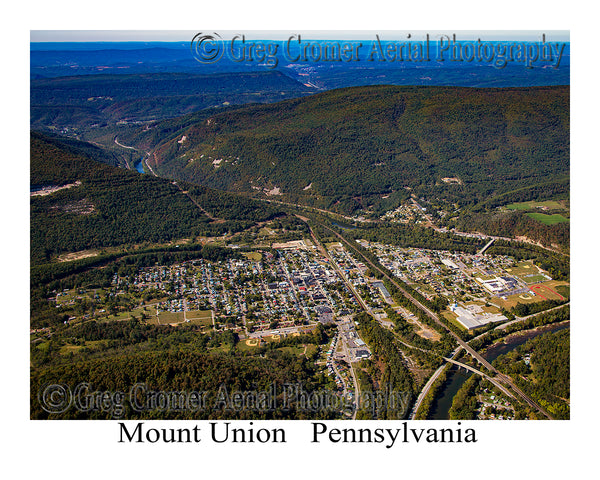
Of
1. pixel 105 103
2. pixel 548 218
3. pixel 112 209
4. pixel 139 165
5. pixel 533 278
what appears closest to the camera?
pixel 533 278

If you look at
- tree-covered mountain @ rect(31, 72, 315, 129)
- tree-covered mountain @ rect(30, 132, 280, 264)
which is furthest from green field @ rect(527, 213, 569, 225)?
tree-covered mountain @ rect(31, 72, 315, 129)

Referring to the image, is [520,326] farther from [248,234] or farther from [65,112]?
[65,112]

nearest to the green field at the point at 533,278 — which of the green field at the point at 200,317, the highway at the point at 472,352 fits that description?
the highway at the point at 472,352

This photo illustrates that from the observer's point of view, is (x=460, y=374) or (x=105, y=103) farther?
(x=105, y=103)

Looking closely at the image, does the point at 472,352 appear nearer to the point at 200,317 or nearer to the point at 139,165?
the point at 200,317

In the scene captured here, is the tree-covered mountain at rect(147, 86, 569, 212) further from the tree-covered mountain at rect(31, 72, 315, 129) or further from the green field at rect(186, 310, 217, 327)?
the tree-covered mountain at rect(31, 72, 315, 129)

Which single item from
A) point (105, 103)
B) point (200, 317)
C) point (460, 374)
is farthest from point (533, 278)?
point (105, 103)
